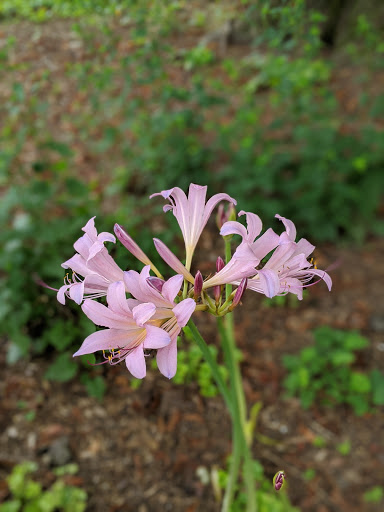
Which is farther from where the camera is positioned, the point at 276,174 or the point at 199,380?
the point at 276,174

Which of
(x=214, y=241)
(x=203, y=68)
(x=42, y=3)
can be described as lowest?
(x=214, y=241)

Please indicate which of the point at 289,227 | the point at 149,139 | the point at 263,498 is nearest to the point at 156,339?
the point at 289,227


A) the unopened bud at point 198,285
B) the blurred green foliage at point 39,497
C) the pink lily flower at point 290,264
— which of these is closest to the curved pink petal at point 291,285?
the pink lily flower at point 290,264

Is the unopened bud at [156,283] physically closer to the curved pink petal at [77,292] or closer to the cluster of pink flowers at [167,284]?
the cluster of pink flowers at [167,284]

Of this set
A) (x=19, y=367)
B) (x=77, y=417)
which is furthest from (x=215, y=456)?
(x=19, y=367)

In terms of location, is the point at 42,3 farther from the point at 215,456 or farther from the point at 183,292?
the point at 215,456

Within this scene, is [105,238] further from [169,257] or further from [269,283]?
[269,283]
